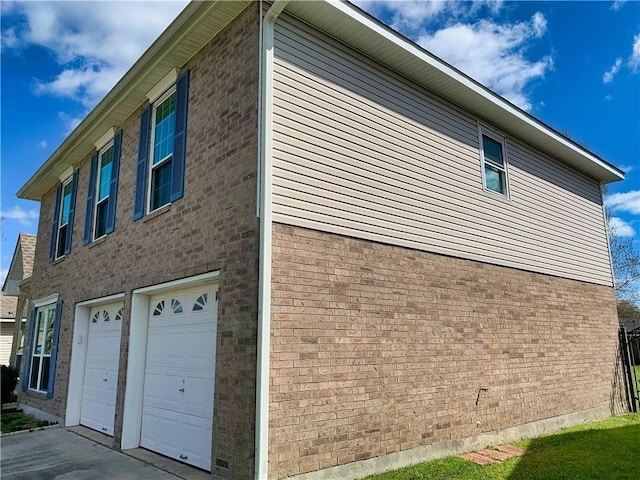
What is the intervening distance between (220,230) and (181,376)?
2.24 m

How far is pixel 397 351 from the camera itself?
6.51 metres

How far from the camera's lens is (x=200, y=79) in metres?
7.11

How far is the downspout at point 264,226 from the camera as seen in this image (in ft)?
16.0

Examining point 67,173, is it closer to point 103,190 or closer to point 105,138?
point 105,138

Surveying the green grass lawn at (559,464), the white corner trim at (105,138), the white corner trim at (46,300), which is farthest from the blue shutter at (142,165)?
the green grass lawn at (559,464)

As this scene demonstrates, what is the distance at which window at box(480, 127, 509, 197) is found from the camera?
9.24 meters

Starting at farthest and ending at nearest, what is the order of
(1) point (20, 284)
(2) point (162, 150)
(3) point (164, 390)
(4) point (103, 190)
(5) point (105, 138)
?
(1) point (20, 284), (5) point (105, 138), (4) point (103, 190), (2) point (162, 150), (3) point (164, 390)

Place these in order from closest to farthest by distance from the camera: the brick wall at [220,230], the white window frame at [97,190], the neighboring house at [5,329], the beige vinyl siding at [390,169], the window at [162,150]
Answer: the brick wall at [220,230] < the beige vinyl siding at [390,169] < the window at [162,150] < the white window frame at [97,190] < the neighboring house at [5,329]

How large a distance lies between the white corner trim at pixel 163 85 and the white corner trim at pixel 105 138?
1771 mm

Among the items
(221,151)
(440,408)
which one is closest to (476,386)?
(440,408)

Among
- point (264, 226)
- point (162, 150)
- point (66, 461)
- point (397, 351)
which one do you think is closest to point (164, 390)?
point (66, 461)

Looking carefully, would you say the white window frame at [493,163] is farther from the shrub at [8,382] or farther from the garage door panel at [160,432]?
the shrub at [8,382]

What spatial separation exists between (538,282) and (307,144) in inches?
248

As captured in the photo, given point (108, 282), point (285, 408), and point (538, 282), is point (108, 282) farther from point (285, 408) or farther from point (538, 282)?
point (538, 282)
